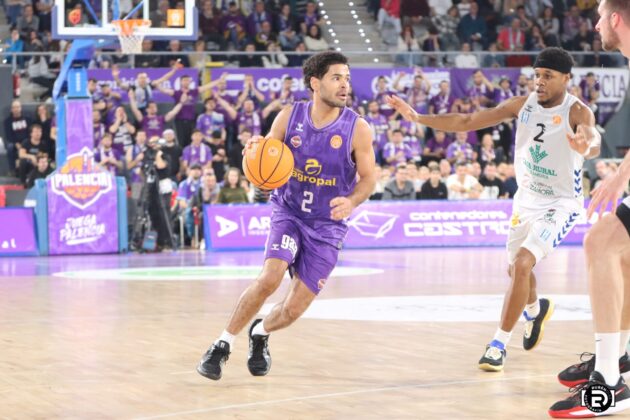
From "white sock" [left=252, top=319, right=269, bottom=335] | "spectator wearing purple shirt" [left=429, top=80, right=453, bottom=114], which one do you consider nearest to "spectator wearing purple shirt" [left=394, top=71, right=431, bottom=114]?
"spectator wearing purple shirt" [left=429, top=80, right=453, bottom=114]

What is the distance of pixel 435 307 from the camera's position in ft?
37.1

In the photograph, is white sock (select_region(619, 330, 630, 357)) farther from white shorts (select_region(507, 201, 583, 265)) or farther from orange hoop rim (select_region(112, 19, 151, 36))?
orange hoop rim (select_region(112, 19, 151, 36))

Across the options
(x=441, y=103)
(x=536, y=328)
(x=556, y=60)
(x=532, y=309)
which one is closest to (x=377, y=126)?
(x=441, y=103)

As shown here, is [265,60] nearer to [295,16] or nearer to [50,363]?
[295,16]

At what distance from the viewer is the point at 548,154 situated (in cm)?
817

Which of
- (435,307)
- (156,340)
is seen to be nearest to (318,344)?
(156,340)

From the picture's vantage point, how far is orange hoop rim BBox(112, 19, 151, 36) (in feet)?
57.6

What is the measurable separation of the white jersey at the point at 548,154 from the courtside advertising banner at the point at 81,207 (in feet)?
38.6

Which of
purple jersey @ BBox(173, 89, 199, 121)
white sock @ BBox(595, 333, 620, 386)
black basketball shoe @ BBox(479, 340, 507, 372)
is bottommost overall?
purple jersey @ BBox(173, 89, 199, 121)

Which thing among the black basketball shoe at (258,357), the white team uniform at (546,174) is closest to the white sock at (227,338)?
the black basketball shoe at (258,357)

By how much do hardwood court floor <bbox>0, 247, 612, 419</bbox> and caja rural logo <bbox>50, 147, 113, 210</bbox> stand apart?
3.64 meters

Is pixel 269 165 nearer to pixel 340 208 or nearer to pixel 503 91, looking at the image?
pixel 340 208

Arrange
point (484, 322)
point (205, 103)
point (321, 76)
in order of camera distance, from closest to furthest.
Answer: point (321, 76)
point (484, 322)
point (205, 103)

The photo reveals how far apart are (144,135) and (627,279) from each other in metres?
15.2
